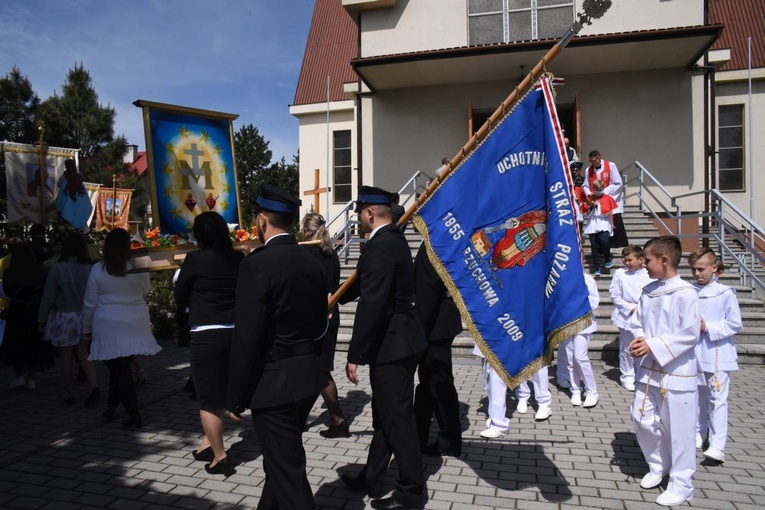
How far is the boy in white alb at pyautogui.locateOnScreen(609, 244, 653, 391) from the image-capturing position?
6.73 meters

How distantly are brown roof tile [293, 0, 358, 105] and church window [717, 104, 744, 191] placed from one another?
13.4 m

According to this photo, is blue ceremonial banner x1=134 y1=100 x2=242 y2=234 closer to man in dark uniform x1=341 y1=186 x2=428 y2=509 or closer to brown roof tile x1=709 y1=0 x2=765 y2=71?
man in dark uniform x1=341 y1=186 x2=428 y2=509

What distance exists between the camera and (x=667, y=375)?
3865mm

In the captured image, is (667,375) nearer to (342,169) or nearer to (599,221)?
(599,221)

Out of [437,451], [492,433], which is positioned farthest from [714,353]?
[437,451]

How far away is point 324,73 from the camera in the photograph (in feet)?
75.5

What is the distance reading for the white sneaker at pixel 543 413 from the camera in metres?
5.64

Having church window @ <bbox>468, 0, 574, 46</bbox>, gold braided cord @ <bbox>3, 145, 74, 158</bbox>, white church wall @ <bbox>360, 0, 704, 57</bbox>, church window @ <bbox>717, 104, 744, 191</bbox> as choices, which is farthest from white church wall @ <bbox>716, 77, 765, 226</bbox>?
gold braided cord @ <bbox>3, 145, 74, 158</bbox>

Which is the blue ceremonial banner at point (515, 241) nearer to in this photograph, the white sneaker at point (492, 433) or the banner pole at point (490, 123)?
the banner pole at point (490, 123)

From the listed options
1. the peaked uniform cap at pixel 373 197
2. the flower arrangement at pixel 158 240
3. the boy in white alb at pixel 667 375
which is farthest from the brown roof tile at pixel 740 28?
the flower arrangement at pixel 158 240

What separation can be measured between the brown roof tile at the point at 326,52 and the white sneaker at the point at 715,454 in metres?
19.7

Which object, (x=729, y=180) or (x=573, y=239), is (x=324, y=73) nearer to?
(x=729, y=180)

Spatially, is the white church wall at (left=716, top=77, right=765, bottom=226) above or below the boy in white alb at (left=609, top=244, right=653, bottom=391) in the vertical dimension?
above

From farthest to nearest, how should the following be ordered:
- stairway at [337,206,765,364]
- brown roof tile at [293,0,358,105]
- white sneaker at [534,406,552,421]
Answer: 1. brown roof tile at [293,0,358,105]
2. stairway at [337,206,765,364]
3. white sneaker at [534,406,552,421]
